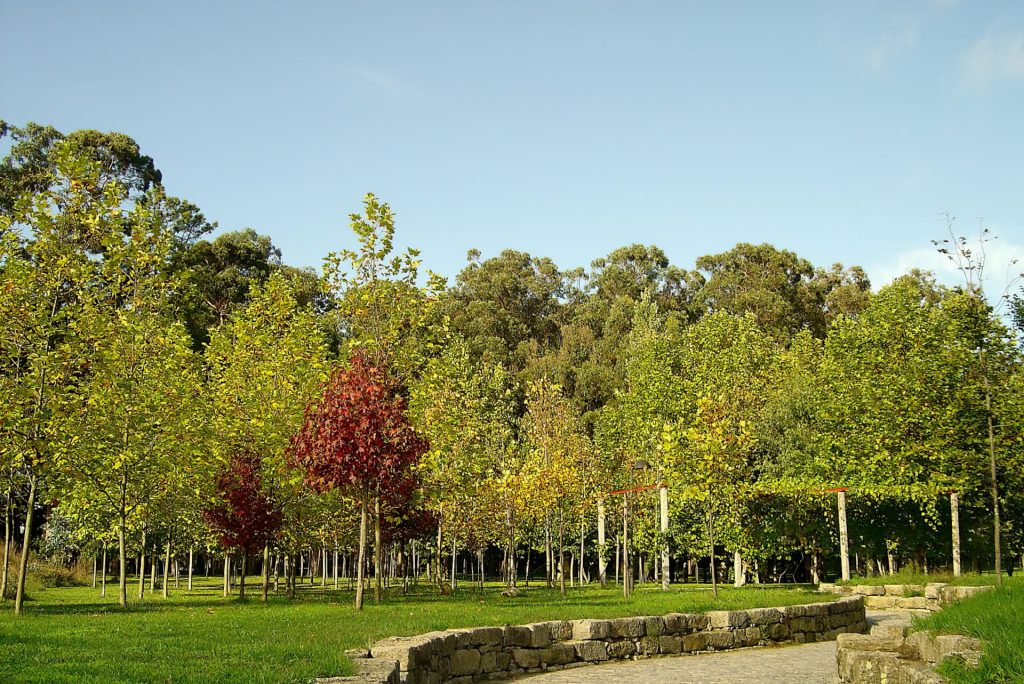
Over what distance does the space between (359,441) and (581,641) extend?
567 cm

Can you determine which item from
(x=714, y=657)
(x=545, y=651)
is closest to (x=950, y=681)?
(x=545, y=651)

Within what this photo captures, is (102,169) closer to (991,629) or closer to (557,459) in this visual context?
(557,459)

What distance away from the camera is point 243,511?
814 inches

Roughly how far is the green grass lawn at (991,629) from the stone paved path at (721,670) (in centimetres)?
225

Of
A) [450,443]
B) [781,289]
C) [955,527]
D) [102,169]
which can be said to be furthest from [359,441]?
[781,289]

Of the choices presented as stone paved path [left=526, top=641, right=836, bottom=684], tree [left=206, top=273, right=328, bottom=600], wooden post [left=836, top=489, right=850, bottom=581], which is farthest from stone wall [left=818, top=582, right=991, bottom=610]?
tree [left=206, top=273, right=328, bottom=600]

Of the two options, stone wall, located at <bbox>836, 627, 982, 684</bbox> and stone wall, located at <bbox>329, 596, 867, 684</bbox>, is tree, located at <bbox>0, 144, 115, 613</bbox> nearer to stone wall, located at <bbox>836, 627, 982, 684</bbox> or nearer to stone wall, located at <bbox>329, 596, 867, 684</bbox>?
stone wall, located at <bbox>329, 596, 867, 684</bbox>

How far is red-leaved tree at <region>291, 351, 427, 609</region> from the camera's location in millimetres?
17047

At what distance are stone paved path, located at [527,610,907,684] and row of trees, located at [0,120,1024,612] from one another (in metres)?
3.76

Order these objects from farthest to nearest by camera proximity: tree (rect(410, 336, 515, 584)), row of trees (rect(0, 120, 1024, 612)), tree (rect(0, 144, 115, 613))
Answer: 1. tree (rect(410, 336, 515, 584))
2. row of trees (rect(0, 120, 1024, 612))
3. tree (rect(0, 144, 115, 613))

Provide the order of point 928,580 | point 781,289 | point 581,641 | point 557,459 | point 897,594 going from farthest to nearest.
Answer: point 781,289 → point 557,459 → point 928,580 → point 897,594 → point 581,641

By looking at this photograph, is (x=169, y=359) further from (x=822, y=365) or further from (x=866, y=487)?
(x=822, y=365)

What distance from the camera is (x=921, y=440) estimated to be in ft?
85.3

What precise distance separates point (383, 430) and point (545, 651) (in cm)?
564
